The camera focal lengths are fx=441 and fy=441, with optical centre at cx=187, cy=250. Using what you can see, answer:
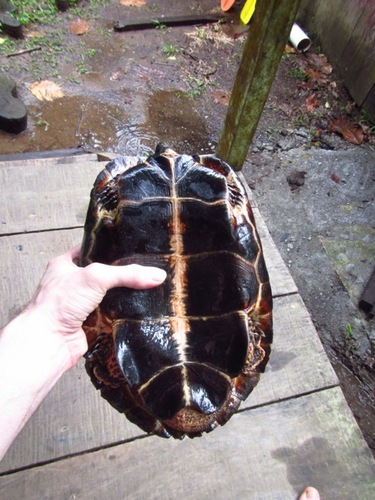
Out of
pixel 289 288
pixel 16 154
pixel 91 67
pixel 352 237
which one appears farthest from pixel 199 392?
pixel 91 67

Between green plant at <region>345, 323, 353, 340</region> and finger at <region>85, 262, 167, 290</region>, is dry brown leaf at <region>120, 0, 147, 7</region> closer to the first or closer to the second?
green plant at <region>345, 323, 353, 340</region>

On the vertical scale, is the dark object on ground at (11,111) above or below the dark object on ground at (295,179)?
below

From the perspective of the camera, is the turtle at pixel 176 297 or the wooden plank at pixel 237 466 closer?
the turtle at pixel 176 297

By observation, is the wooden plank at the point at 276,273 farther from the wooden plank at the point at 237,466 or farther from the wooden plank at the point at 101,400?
the wooden plank at the point at 237,466

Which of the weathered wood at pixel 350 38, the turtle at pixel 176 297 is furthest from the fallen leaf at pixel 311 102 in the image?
the turtle at pixel 176 297

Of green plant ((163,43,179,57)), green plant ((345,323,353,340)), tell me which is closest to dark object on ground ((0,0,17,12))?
green plant ((163,43,179,57))

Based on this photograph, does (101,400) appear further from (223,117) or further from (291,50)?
(291,50)

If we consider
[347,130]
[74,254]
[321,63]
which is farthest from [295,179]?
[74,254]

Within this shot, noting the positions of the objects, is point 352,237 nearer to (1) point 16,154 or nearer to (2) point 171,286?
(2) point 171,286
